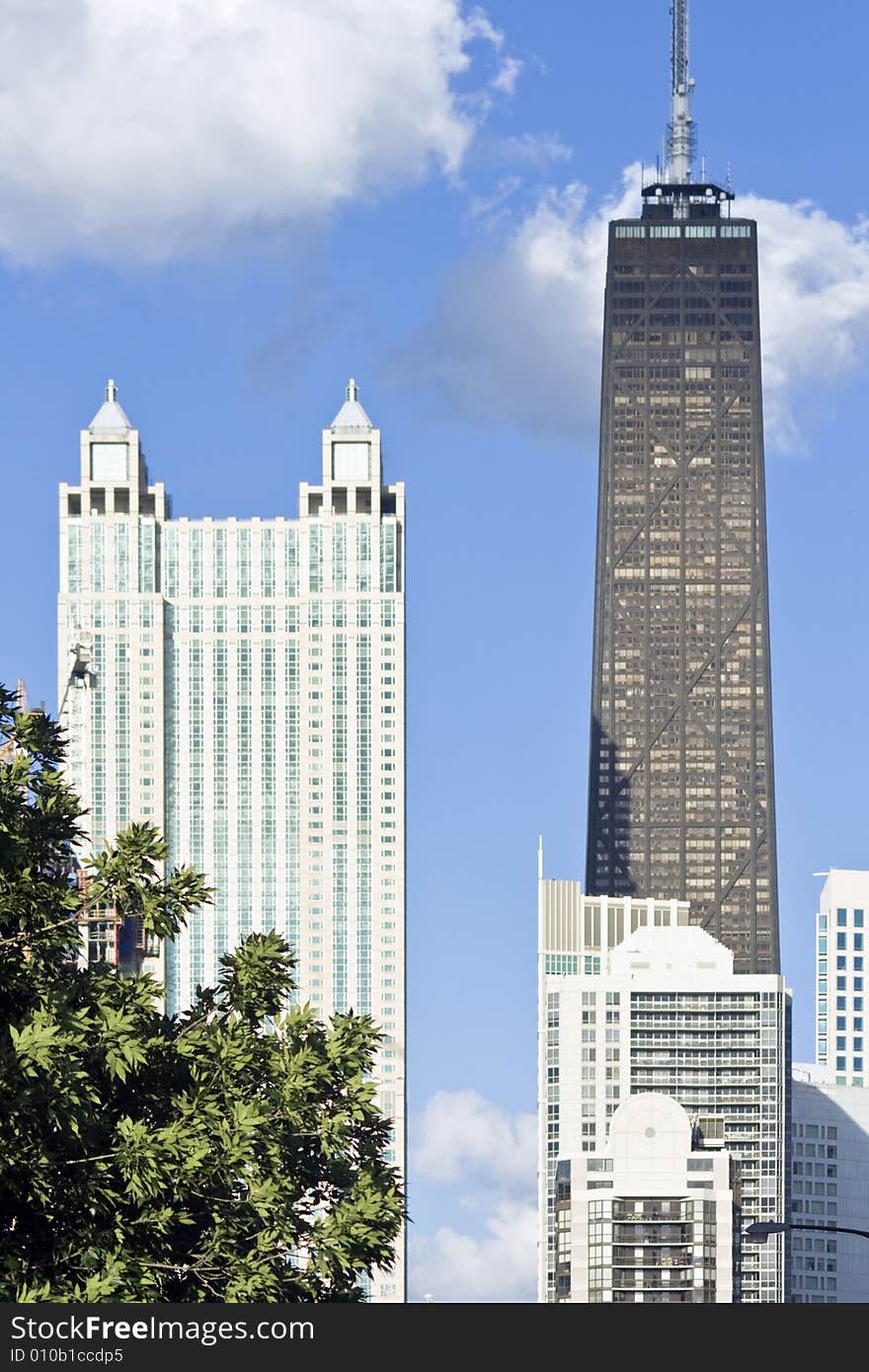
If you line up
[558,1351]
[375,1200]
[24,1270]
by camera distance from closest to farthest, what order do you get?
[558,1351]
[24,1270]
[375,1200]

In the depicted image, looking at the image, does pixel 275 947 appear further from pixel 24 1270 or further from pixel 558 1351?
pixel 558 1351

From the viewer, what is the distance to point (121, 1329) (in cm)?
4069

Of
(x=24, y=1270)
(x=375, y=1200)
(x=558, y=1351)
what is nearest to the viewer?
(x=558, y=1351)

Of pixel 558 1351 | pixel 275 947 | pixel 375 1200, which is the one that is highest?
pixel 275 947

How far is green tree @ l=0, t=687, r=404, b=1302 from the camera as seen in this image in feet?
173

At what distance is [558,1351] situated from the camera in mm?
38344

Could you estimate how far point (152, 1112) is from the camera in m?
56.4

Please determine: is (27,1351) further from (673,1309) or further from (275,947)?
(275,947)

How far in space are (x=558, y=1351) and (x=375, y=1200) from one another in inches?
730

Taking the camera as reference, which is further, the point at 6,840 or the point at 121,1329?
the point at 6,840

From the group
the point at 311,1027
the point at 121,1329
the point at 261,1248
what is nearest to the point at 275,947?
the point at 311,1027

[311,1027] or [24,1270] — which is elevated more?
[311,1027]

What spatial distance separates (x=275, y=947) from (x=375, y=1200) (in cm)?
543

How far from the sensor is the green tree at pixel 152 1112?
173ft
